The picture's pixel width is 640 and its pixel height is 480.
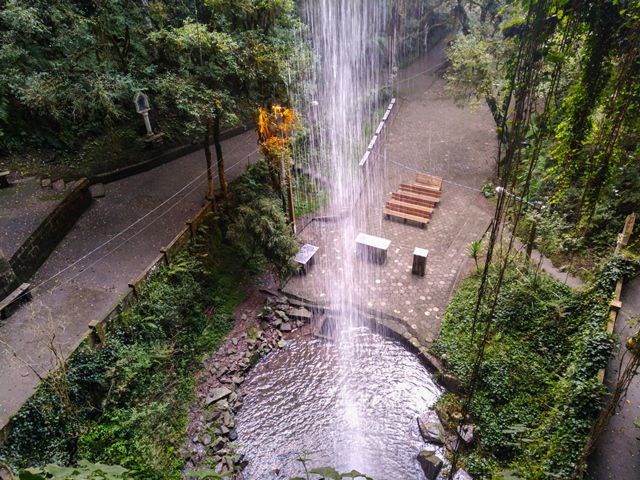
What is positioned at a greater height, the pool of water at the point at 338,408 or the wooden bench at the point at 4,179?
the wooden bench at the point at 4,179

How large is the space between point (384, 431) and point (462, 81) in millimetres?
13574

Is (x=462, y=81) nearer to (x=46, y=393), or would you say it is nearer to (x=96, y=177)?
(x=96, y=177)

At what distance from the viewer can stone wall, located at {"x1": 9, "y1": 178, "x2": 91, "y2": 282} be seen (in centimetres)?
1114

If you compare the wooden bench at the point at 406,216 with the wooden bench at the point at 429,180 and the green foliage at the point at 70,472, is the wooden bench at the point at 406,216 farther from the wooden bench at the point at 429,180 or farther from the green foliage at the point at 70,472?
the green foliage at the point at 70,472

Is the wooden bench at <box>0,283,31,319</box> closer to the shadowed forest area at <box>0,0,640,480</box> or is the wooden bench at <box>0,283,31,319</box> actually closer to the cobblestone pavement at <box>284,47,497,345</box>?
the shadowed forest area at <box>0,0,640,480</box>

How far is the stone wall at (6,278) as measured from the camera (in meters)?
10.3

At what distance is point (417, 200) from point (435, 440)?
872 cm

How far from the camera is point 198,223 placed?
12523 mm

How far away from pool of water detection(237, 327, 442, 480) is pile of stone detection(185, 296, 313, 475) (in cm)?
27

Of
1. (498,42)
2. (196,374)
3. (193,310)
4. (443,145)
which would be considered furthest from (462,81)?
(196,374)

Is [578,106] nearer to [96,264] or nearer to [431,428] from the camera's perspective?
[431,428]

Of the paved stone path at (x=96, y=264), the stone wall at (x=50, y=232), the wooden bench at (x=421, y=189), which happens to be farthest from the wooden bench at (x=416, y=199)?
the stone wall at (x=50, y=232)

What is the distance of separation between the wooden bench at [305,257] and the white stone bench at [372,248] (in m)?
1.39

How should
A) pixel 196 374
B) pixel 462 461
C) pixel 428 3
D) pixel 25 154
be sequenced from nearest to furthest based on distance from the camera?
pixel 462 461
pixel 196 374
pixel 25 154
pixel 428 3
